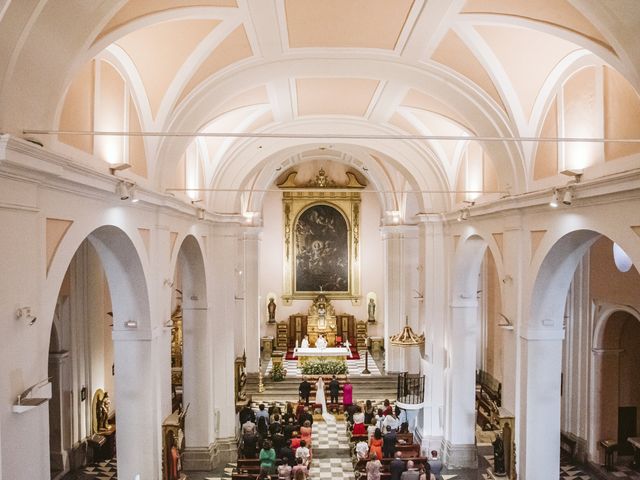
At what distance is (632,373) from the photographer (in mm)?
12844

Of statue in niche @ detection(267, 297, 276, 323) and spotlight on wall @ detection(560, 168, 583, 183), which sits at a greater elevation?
spotlight on wall @ detection(560, 168, 583, 183)

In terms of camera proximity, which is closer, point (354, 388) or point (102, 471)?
point (102, 471)

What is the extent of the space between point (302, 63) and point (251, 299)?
13.5 m

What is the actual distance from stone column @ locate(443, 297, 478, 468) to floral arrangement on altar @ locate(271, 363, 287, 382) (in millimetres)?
8453

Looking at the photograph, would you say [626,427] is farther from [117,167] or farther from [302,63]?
[117,167]

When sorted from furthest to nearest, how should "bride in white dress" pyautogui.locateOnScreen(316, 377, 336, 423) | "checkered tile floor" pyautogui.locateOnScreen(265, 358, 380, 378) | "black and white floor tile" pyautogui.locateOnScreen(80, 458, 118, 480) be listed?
"checkered tile floor" pyautogui.locateOnScreen(265, 358, 380, 378) → "bride in white dress" pyautogui.locateOnScreen(316, 377, 336, 423) → "black and white floor tile" pyautogui.locateOnScreen(80, 458, 118, 480)

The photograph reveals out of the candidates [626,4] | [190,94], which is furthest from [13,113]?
[626,4]

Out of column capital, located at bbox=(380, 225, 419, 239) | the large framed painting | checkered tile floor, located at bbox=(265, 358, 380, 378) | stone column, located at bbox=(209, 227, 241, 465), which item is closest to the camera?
stone column, located at bbox=(209, 227, 241, 465)

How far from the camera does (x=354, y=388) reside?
2033cm

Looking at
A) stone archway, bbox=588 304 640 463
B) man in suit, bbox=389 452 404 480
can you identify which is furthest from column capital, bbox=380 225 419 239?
man in suit, bbox=389 452 404 480

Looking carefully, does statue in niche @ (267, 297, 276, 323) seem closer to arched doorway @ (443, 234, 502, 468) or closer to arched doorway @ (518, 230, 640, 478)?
arched doorway @ (443, 234, 502, 468)

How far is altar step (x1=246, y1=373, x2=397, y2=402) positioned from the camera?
1975 cm

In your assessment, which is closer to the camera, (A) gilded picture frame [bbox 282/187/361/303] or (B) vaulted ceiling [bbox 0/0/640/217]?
(B) vaulted ceiling [bbox 0/0/640/217]

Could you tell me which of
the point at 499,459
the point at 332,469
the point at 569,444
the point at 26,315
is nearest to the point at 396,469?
the point at 499,459
